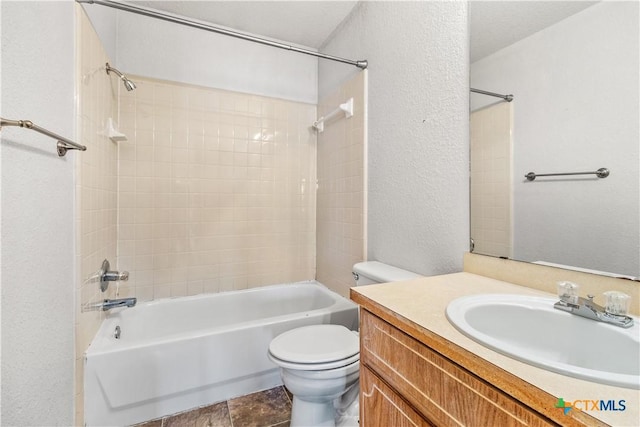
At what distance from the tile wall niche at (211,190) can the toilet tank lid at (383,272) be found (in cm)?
100

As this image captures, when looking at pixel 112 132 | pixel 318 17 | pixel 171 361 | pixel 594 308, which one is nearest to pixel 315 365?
pixel 171 361

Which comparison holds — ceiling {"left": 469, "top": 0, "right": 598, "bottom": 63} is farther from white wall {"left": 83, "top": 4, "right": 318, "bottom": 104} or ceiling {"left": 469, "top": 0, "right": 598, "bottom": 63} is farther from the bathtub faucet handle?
the bathtub faucet handle

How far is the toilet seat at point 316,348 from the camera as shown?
116 cm

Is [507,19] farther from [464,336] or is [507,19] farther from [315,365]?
[315,365]

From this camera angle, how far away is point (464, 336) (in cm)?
56

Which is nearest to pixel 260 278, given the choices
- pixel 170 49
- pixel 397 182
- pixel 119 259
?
pixel 119 259

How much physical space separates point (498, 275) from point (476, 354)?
0.58 metres

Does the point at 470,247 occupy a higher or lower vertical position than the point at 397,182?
lower

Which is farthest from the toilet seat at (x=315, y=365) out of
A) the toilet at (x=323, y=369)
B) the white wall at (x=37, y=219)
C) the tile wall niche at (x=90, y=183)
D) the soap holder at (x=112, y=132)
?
the soap holder at (x=112, y=132)

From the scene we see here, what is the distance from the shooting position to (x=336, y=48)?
2125 mm

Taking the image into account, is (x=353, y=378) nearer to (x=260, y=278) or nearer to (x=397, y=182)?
(x=397, y=182)

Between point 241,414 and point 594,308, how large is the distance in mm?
1560

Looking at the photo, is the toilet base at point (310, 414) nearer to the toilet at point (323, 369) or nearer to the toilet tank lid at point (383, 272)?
the toilet at point (323, 369)

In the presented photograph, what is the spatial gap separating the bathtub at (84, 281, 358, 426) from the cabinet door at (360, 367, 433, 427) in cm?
87
